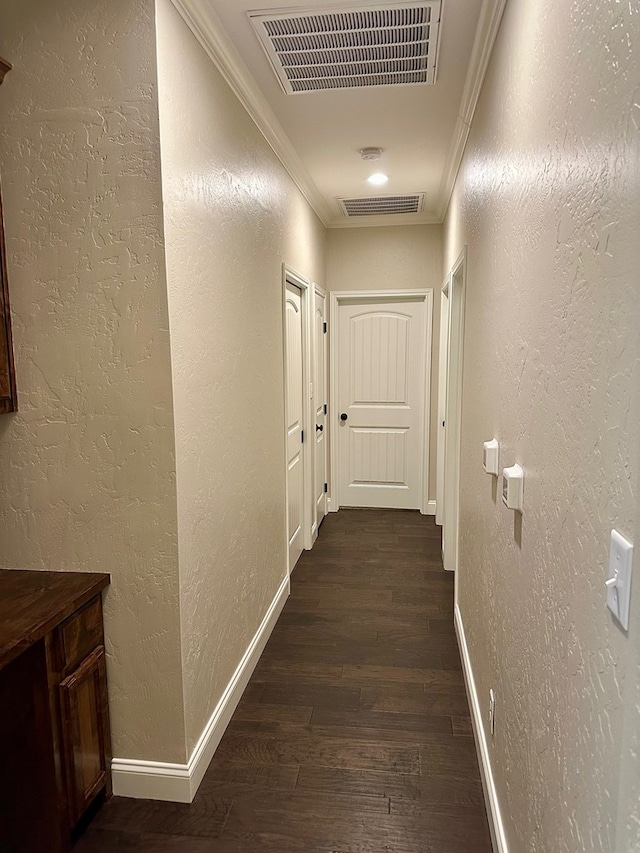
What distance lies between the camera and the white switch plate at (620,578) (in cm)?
70

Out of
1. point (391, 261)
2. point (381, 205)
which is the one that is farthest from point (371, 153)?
point (391, 261)

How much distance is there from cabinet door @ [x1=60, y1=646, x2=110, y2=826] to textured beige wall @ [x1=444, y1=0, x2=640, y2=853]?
1.27 meters

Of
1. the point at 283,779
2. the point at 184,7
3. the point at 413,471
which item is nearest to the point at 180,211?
the point at 184,7

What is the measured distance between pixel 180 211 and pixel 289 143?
1.57 m

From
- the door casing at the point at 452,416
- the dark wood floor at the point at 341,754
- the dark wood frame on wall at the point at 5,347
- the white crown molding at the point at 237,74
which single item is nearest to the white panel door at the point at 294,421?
the dark wood floor at the point at 341,754

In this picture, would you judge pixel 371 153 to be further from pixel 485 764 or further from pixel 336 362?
pixel 485 764

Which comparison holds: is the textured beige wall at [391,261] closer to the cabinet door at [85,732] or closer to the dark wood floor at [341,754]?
the dark wood floor at [341,754]

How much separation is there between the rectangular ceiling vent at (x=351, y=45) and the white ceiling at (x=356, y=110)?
4 cm

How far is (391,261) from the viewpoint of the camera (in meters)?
4.79

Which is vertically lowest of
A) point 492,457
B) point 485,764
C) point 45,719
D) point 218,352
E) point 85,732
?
point 485,764

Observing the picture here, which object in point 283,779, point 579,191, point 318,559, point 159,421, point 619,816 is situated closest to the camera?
point 619,816

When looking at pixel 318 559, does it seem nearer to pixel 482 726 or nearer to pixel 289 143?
pixel 482 726

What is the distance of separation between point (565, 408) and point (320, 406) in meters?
3.76

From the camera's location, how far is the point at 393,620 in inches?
121
